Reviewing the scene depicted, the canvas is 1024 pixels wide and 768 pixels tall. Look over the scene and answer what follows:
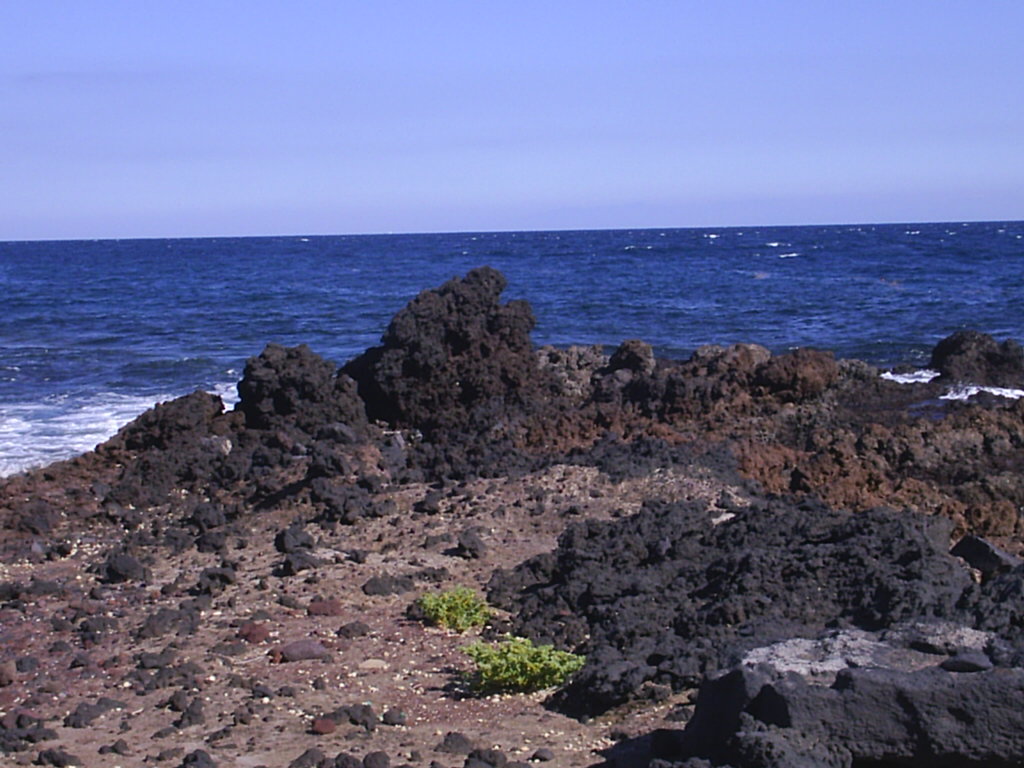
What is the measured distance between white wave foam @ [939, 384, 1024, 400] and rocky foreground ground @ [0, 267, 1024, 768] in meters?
0.29

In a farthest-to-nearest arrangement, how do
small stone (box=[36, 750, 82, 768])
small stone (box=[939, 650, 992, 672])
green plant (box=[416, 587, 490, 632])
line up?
green plant (box=[416, 587, 490, 632])
small stone (box=[36, 750, 82, 768])
small stone (box=[939, 650, 992, 672])

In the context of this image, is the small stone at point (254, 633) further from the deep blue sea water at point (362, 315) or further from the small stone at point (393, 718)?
the deep blue sea water at point (362, 315)

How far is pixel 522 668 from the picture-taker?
6453mm

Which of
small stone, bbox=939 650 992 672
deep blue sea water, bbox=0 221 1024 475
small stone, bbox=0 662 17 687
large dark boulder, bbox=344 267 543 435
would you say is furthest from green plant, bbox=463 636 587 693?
deep blue sea water, bbox=0 221 1024 475

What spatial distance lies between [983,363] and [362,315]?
2405 cm

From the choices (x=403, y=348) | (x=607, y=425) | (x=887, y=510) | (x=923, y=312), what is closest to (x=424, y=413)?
(x=403, y=348)

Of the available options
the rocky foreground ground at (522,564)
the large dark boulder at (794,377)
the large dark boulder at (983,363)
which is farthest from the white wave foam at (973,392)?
the large dark boulder at (794,377)

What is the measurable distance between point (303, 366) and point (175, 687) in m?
6.69

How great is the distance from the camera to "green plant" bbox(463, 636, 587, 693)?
6.45 m

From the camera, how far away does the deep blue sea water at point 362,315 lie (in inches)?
872

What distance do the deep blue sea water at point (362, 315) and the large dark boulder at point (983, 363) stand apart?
6.05 m

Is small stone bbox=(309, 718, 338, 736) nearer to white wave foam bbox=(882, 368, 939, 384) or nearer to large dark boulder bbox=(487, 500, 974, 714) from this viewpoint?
large dark boulder bbox=(487, 500, 974, 714)

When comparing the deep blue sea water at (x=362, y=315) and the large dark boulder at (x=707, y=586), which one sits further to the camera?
the deep blue sea water at (x=362, y=315)

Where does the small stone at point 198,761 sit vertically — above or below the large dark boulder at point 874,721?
below
